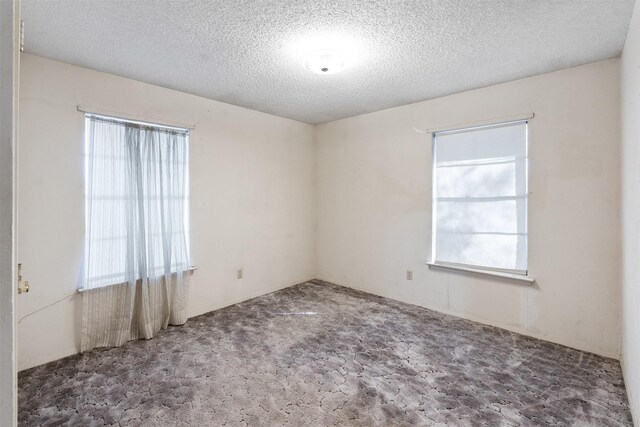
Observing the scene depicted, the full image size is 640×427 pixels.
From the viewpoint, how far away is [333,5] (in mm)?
1909

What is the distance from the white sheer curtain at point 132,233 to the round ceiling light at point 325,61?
67.5 inches

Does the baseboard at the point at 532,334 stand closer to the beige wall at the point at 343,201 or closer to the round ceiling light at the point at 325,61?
the beige wall at the point at 343,201

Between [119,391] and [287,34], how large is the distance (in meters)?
2.77

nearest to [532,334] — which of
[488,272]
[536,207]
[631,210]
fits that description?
[488,272]

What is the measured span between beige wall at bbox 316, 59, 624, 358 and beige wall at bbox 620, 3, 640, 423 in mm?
234

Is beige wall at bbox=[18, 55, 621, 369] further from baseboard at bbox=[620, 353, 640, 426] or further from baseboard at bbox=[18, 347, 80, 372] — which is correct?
baseboard at bbox=[620, 353, 640, 426]

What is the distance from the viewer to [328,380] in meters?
2.37

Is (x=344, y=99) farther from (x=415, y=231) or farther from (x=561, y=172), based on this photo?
(x=561, y=172)

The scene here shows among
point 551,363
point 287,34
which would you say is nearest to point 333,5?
point 287,34

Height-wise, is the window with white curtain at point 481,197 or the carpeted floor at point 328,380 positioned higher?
the window with white curtain at point 481,197

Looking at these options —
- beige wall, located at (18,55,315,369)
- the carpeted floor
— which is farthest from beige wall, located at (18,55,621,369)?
the carpeted floor

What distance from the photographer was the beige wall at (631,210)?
72.8 inches

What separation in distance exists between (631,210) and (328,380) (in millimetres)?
2347
